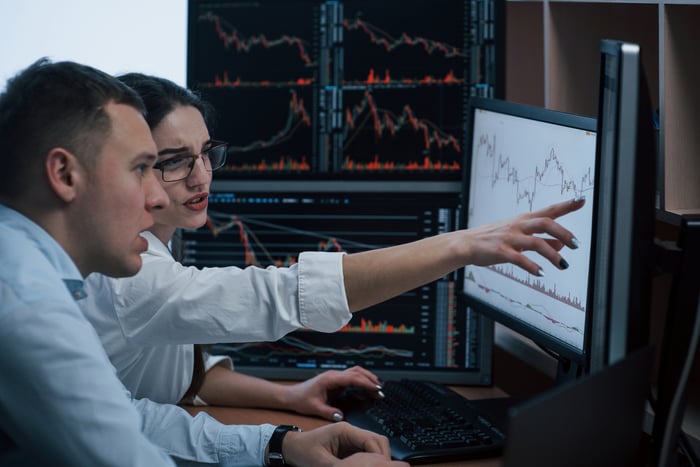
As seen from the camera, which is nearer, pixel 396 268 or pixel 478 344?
pixel 396 268

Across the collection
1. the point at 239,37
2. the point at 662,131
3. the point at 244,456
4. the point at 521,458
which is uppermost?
the point at 239,37

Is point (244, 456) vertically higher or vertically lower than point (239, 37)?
lower

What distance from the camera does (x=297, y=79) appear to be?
1912mm

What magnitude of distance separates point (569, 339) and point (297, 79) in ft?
2.73

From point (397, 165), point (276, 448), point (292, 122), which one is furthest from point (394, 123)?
point (276, 448)

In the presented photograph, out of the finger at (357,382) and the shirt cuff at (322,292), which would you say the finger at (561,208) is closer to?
the shirt cuff at (322,292)

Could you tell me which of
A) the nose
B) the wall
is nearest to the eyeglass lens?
the nose

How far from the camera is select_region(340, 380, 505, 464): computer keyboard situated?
140 centimetres

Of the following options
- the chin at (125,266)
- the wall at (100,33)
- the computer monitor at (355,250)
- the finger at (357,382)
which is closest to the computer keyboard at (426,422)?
the finger at (357,382)

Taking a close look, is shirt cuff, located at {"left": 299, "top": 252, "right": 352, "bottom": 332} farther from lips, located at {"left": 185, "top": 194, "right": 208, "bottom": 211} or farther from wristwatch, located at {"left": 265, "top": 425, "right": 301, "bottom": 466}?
lips, located at {"left": 185, "top": 194, "right": 208, "bottom": 211}

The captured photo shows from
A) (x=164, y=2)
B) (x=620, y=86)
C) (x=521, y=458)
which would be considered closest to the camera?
(x=521, y=458)

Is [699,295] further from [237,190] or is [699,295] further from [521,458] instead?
[237,190]

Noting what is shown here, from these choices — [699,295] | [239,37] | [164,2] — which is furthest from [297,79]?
[699,295]

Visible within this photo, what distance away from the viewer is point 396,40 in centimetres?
188
